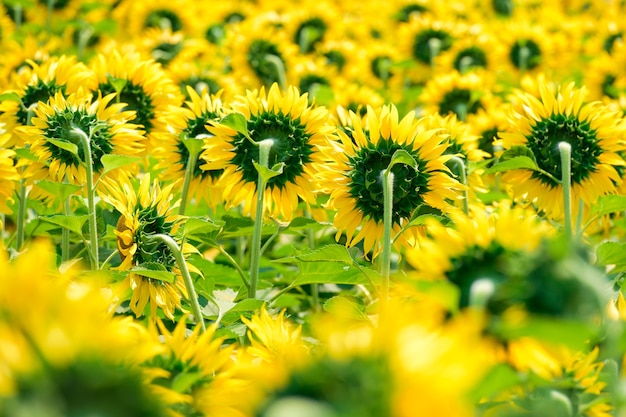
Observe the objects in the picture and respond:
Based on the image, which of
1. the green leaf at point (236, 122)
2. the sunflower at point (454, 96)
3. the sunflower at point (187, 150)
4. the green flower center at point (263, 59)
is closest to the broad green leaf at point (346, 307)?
the green leaf at point (236, 122)

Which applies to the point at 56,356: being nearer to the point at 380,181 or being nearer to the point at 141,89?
the point at 380,181

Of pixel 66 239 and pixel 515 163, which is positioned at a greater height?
pixel 515 163

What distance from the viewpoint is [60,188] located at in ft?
4.52

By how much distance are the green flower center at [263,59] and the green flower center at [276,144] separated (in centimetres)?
127

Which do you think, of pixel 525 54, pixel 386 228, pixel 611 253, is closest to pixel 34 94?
pixel 386 228

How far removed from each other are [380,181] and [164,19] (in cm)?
218

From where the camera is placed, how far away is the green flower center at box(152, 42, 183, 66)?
110 inches

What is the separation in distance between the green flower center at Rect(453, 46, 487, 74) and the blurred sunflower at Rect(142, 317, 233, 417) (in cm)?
219

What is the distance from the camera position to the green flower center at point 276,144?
1.47 meters

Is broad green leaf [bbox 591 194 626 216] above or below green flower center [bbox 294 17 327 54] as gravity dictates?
below

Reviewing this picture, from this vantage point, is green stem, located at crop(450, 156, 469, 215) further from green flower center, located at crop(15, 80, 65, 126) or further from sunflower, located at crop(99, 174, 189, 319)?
green flower center, located at crop(15, 80, 65, 126)

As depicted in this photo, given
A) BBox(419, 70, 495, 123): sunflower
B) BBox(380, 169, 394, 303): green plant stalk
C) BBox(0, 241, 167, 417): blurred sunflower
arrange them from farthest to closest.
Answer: BBox(419, 70, 495, 123): sunflower → BBox(380, 169, 394, 303): green plant stalk → BBox(0, 241, 167, 417): blurred sunflower

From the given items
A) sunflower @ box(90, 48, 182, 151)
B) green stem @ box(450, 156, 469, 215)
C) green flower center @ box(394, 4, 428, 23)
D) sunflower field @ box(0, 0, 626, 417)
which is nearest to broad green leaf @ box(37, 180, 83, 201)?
sunflower field @ box(0, 0, 626, 417)

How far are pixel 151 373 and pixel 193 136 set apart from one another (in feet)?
3.08
